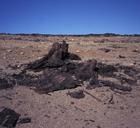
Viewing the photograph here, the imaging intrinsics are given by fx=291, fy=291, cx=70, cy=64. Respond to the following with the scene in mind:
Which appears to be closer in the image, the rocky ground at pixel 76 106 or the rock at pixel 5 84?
the rocky ground at pixel 76 106

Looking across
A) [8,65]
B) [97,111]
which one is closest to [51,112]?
[97,111]

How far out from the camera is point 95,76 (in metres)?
12.1

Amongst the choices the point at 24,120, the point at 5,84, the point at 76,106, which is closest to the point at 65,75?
the point at 5,84

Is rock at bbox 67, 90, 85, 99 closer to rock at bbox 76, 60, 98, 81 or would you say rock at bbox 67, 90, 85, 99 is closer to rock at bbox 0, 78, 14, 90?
rock at bbox 76, 60, 98, 81

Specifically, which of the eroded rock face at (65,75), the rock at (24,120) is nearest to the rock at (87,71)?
the eroded rock face at (65,75)

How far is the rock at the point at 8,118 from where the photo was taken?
24.0 ft

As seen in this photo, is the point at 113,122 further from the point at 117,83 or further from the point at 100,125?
the point at 117,83

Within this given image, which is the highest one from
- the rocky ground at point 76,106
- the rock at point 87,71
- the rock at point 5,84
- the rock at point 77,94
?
the rock at point 87,71

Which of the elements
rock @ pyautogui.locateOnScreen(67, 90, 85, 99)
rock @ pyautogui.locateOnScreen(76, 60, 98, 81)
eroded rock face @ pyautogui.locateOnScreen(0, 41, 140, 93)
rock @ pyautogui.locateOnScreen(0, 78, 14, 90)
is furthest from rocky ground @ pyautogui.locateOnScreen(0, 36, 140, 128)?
rock @ pyautogui.locateOnScreen(76, 60, 98, 81)

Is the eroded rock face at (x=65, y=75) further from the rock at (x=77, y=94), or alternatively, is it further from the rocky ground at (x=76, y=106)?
the rock at (x=77, y=94)

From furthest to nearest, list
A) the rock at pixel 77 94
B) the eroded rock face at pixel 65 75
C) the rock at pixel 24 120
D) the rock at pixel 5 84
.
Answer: the eroded rock face at pixel 65 75 < the rock at pixel 5 84 < the rock at pixel 77 94 < the rock at pixel 24 120

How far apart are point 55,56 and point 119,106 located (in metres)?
5.75

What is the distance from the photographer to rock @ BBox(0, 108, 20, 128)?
288 inches

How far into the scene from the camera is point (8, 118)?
758cm
